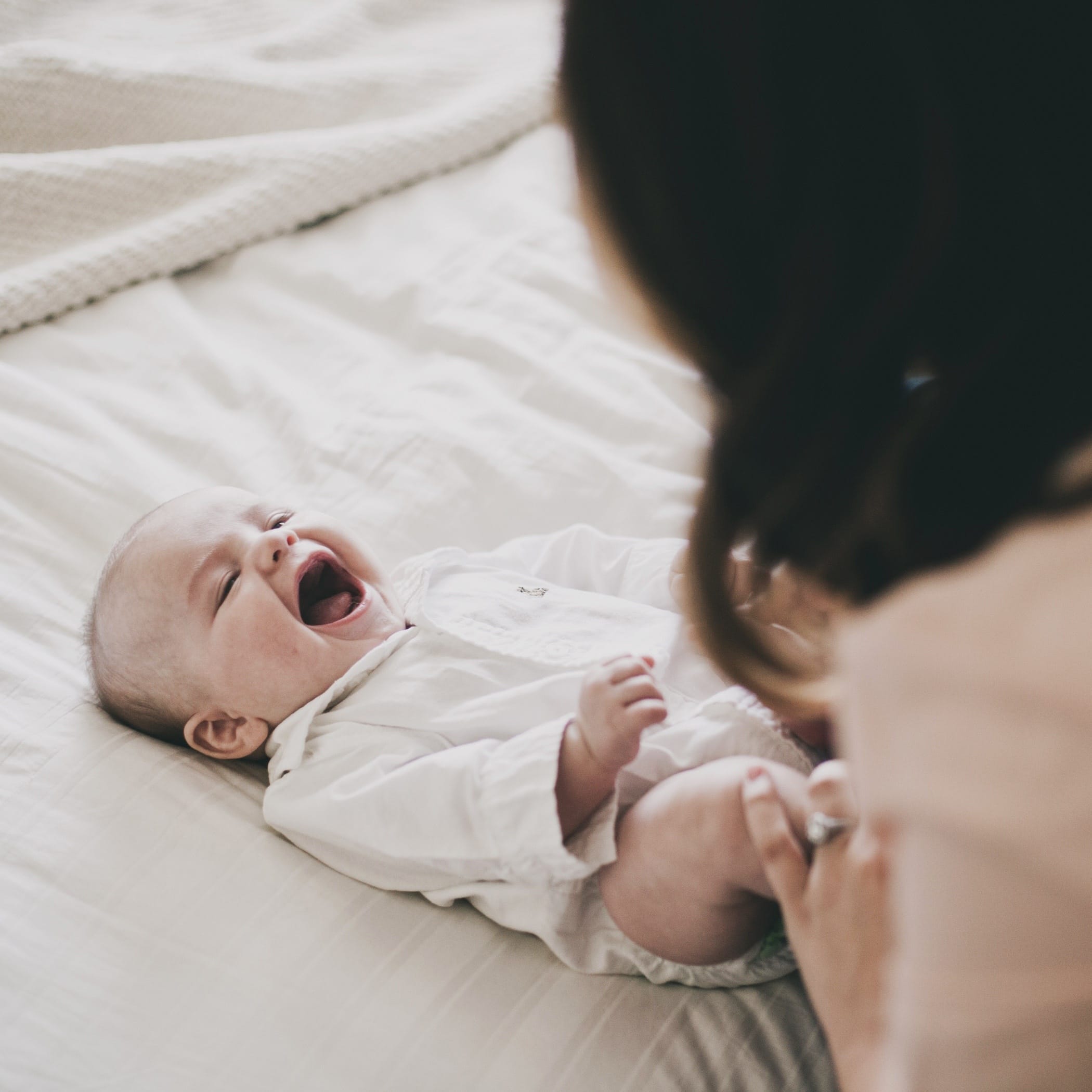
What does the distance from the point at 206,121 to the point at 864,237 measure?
1332 millimetres

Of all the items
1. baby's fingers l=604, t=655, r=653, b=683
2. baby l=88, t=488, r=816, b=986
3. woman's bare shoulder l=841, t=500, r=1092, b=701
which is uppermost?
woman's bare shoulder l=841, t=500, r=1092, b=701

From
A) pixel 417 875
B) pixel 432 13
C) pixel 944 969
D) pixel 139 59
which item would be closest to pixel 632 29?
pixel 944 969

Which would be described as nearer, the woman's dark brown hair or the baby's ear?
the woman's dark brown hair

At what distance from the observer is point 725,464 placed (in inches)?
19.1

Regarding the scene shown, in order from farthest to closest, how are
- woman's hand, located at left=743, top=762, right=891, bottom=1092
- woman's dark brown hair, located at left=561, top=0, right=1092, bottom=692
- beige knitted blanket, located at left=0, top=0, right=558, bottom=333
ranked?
1. beige knitted blanket, located at left=0, top=0, right=558, bottom=333
2. woman's hand, located at left=743, top=762, right=891, bottom=1092
3. woman's dark brown hair, located at left=561, top=0, right=1092, bottom=692

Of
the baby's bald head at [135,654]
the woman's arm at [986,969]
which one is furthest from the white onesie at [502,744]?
the woman's arm at [986,969]

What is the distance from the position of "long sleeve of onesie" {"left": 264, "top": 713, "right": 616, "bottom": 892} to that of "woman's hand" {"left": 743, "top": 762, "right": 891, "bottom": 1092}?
151 millimetres

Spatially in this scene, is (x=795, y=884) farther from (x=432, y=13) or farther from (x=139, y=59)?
(x=432, y=13)

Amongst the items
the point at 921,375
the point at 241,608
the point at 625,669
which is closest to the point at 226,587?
the point at 241,608

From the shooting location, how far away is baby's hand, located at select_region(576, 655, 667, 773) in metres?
0.74

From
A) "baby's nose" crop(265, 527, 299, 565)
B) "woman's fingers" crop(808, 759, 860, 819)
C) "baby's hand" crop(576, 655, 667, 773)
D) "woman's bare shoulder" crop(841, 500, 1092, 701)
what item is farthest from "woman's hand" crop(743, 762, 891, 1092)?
"baby's nose" crop(265, 527, 299, 565)

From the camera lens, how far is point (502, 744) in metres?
0.82

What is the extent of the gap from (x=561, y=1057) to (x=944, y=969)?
1.24ft

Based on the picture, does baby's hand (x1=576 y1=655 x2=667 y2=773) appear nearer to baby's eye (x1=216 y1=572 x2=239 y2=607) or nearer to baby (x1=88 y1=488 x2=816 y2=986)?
baby (x1=88 y1=488 x2=816 y2=986)
